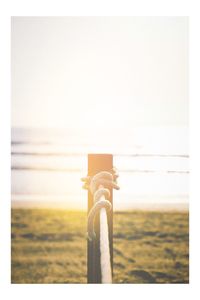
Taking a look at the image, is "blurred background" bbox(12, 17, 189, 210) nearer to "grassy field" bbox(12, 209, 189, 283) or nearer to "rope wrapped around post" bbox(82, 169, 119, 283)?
"grassy field" bbox(12, 209, 189, 283)

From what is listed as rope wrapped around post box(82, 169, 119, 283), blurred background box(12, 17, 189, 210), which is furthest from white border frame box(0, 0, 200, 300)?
rope wrapped around post box(82, 169, 119, 283)

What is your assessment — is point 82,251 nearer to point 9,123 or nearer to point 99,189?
point 99,189

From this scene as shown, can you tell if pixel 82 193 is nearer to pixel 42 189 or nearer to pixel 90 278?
pixel 42 189

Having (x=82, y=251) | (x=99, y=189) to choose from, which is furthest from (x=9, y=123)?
(x=82, y=251)

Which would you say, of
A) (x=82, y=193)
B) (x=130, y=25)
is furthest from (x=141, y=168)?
(x=130, y=25)

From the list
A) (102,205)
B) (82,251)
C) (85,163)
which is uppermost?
(85,163)

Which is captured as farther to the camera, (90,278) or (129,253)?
(129,253)

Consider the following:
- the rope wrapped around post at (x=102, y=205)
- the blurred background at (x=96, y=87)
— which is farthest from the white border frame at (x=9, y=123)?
the rope wrapped around post at (x=102, y=205)
